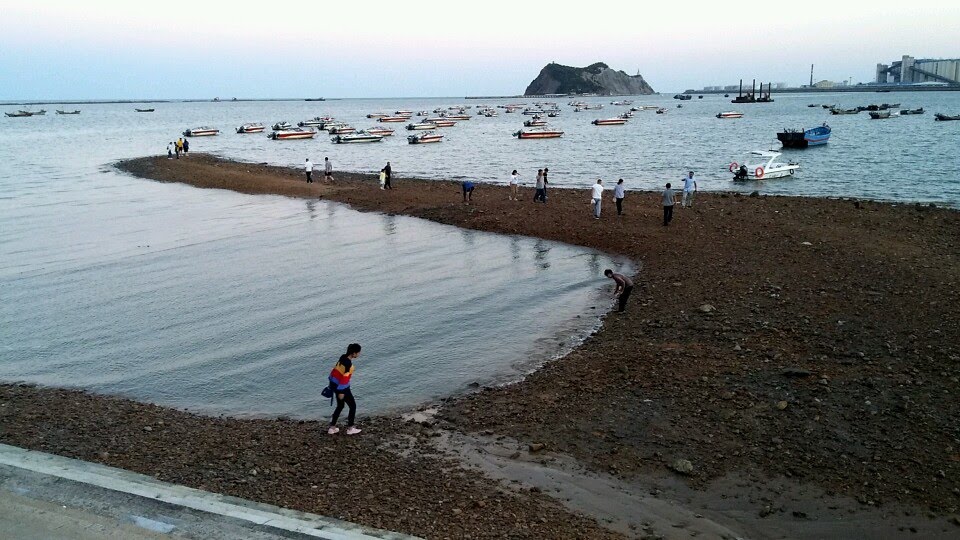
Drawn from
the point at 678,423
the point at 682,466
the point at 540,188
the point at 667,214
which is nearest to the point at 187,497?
the point at 682,466

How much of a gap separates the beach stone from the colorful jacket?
5.06 metres

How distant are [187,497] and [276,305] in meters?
10.7

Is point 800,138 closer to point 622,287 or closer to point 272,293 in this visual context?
point 622,287

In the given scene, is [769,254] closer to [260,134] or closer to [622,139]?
[622,139]

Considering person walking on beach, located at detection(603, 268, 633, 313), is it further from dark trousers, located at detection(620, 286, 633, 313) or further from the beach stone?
the beach stone

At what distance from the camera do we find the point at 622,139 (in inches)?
3386

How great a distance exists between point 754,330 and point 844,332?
1761 millimetres

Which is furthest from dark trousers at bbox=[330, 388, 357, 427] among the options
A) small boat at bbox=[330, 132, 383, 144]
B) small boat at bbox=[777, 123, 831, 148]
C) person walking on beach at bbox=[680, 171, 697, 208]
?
small boat at bbox=[330, 132, 383, 144]

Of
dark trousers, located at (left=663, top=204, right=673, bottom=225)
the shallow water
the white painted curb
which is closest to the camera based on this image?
the white painted curb

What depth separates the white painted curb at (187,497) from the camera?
8.00 metres

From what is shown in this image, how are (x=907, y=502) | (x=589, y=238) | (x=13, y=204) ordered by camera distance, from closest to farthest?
(x=907, y=502), (x=589, y=238), (x=13, y=204)

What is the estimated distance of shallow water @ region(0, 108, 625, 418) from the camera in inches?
558

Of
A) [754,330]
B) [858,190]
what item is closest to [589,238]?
[754,330]

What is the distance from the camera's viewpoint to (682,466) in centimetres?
1018
